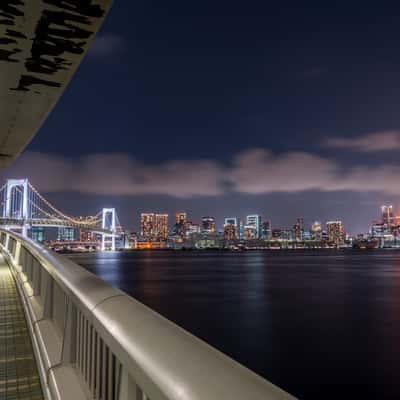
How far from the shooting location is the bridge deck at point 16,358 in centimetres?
270

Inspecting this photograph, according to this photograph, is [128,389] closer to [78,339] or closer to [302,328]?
[78,339]

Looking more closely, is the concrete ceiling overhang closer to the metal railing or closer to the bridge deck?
the metal railing

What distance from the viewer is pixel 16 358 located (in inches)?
135

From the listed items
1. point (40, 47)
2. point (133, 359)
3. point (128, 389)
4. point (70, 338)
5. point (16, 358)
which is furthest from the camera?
point (40, 47)

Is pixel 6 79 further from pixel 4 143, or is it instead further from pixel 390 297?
pixel 390 297

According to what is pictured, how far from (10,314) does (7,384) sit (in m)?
2.52

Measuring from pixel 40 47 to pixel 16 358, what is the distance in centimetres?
263

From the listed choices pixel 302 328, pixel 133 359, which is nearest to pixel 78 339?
pixel 133 359

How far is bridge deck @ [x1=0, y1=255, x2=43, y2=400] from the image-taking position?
8.86ft

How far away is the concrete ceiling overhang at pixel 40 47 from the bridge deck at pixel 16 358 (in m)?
2.53

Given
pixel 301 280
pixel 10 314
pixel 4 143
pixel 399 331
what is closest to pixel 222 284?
pixel 301 280

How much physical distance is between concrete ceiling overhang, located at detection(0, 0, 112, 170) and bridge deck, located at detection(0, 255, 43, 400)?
8.31 ft

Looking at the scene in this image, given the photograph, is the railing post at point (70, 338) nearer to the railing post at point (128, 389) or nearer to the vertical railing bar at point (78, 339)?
the vertical railing bar at point (78, 339)

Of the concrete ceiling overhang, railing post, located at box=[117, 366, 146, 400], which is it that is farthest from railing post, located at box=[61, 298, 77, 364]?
the concrete ceiling overhang
